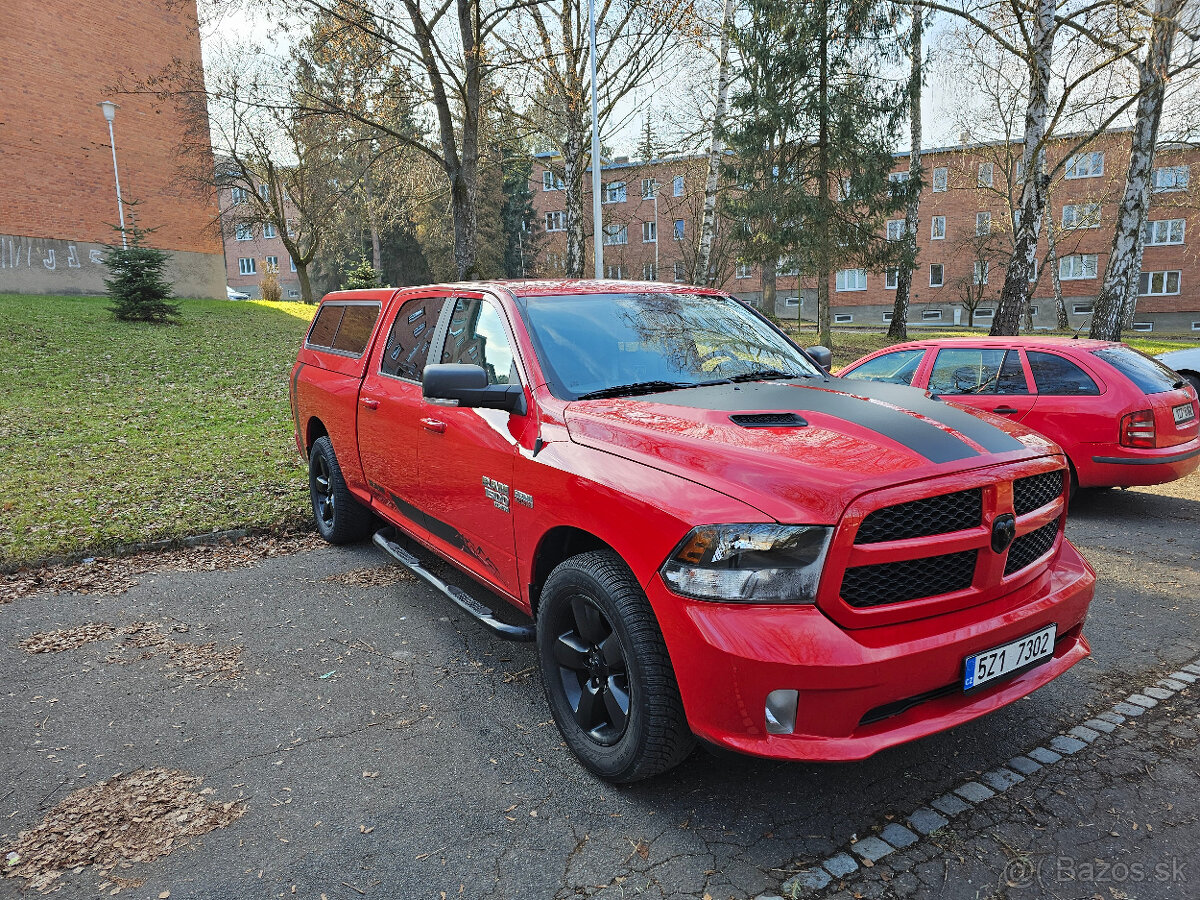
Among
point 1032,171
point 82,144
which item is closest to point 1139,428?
point 1032,171

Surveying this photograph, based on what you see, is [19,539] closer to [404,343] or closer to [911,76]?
[404,343]

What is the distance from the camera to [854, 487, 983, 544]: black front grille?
2.35m

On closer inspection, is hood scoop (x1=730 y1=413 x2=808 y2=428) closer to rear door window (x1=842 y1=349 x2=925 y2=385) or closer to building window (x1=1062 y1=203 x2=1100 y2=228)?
rear door window (x1=842 y1=349 x2=925 y2=385)

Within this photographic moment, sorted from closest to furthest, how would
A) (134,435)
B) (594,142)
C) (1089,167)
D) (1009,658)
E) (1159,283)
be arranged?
1. (1009,658)
2. (134,435)
3. (594,142)
4. (1159,283)
5. (1089,167)

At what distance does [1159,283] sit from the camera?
1571 inches

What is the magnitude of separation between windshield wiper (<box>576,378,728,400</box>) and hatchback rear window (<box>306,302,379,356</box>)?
8.20ft

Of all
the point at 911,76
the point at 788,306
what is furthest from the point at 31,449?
the point at 788,306

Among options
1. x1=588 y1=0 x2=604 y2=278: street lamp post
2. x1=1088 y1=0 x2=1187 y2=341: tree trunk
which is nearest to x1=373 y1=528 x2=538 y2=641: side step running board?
x1=588 y1=0 x2=604 y2=278: street lamp post

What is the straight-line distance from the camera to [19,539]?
18.8 feet

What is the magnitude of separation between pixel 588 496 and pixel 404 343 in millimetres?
2410

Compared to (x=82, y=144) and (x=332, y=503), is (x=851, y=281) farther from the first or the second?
(x=332, y=503)

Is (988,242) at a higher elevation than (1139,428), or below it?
higher

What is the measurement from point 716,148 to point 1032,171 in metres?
9.54

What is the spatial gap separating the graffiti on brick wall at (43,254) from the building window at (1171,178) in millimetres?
43311
